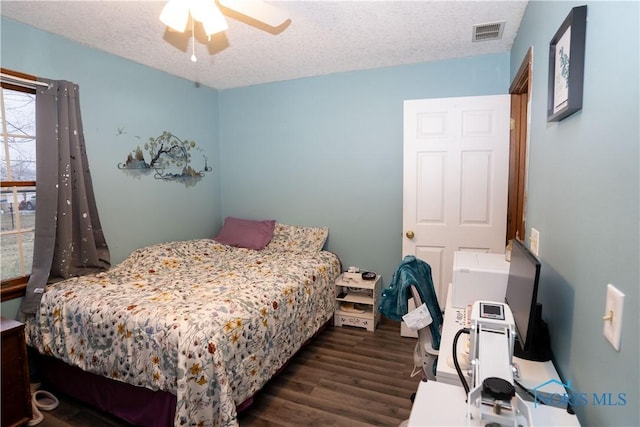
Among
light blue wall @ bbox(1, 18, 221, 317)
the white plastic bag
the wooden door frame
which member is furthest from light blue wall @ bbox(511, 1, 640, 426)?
light blue wall @ bbox(1, 18, 221, 317)

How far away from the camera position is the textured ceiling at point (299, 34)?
6.65 feet

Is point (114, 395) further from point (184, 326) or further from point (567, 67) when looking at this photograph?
point (567, 67)

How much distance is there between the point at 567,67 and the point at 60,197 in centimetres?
288

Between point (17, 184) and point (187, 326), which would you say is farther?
point (17, 184)

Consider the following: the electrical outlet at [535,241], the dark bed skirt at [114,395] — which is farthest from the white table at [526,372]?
the dark bed skirt at [114,395]

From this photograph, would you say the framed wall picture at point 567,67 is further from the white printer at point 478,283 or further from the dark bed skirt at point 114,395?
the dark bed skirt at point 114,395

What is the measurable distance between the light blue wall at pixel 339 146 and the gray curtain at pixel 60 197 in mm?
1624

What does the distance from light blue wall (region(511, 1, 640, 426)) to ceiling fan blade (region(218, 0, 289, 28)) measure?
1.45 meters

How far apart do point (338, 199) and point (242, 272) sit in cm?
129

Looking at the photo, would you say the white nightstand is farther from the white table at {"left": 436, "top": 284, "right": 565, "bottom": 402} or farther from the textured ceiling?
the textured ceiling

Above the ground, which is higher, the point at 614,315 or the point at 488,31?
the point at 488,31

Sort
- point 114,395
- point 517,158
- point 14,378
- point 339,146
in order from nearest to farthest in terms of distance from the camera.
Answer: point 14,378 < point 114,395 < point 517,158 < point 339,146

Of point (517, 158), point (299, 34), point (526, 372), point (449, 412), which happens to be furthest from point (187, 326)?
point (517, 158)

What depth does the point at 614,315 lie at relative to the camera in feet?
2.59
